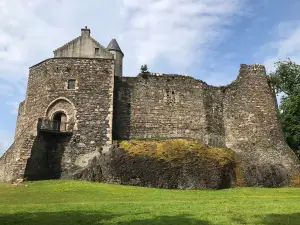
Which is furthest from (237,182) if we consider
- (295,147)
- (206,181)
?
(295,147)

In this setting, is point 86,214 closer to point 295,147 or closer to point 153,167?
point 153,167

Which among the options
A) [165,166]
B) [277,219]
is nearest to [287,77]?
[165,166]

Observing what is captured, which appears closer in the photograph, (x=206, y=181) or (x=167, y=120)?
(x=206, y=181)

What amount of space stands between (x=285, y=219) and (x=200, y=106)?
18.7 meters

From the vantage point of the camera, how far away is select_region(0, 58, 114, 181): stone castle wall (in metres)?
27.4

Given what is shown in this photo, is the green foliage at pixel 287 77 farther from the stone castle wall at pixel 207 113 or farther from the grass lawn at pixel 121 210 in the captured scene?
the grass lawn at pixel 121 210

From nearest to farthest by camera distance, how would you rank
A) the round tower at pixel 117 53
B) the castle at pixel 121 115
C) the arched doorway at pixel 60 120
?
1. the castle at pixel 121 115
2. the arched doorway at pixel 60 120
3. the round tower at pixel 117 53

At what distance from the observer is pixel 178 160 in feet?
85.1

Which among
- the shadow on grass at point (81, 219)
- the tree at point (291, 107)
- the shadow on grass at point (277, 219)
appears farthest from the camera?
the tree at point (291, 107)

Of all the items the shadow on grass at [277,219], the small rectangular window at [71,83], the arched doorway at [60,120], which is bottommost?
the shadow on grass at [277,219]

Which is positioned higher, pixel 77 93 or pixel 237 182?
pixel 77 93

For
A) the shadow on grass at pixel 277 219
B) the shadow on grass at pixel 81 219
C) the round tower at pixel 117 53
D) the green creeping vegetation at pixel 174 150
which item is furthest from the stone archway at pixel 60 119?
the round tower at pixel 117 53

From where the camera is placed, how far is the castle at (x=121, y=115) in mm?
27141

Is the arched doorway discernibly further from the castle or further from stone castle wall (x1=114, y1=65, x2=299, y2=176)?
stone castle wall (x1=114, y1=65, x2=299, y2=176)
